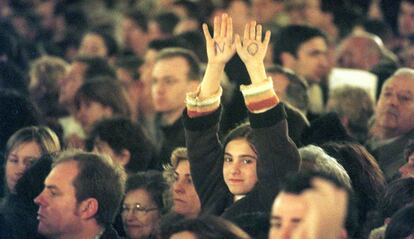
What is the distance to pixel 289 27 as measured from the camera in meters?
11.9

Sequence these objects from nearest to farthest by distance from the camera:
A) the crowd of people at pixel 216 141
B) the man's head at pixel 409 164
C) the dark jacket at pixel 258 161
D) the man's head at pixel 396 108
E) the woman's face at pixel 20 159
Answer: the crowd of people at pixel 216 141
the dark jacket at pixel 258 161
the man's head at pixel 409 164
the woman's face at pixel 20 159
the man's head at pixel 396 108

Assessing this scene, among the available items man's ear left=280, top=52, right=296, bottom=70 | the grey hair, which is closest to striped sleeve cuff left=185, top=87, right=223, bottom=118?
the grey hair

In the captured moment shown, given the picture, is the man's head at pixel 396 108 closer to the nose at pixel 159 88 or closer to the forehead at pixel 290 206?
the nose at pixel 159 88

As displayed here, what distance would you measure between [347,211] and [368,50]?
660 cm

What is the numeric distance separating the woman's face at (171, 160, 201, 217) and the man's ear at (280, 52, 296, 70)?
4.29 m

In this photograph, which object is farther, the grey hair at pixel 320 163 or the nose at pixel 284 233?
the grey hair at pixel 320 163

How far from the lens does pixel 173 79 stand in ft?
33.6

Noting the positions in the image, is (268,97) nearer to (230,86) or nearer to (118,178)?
(118,178)

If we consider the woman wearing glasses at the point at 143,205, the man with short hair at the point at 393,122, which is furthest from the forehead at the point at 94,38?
the woman wearing glasses at the point at 143,205

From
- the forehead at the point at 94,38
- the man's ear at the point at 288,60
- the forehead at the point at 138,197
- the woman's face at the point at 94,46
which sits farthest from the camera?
the forehead at the point at 94,38

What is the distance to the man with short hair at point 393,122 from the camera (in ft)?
28.0

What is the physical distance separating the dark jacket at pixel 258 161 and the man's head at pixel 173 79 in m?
2.87

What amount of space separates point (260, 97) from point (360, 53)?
5917 mm

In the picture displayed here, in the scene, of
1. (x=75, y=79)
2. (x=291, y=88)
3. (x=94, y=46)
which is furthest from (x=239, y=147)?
(x=94, y=46)
